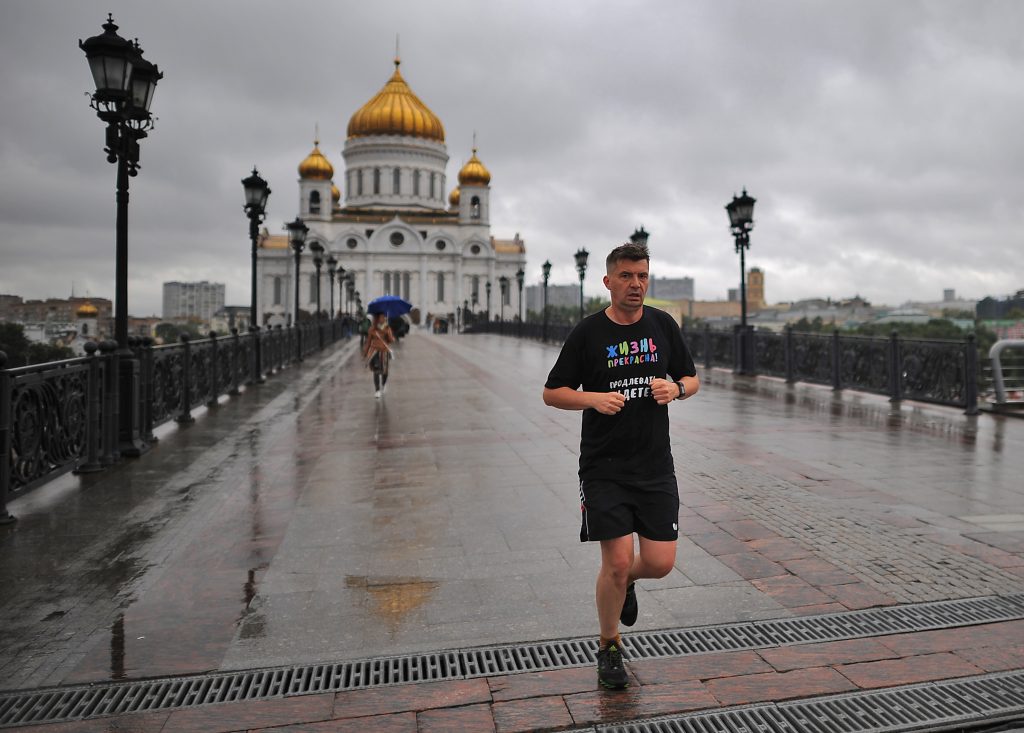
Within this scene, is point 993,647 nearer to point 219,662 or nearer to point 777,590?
point 777,590

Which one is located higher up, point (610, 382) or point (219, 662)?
point (610, 382)

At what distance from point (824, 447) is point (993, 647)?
5.44 metres

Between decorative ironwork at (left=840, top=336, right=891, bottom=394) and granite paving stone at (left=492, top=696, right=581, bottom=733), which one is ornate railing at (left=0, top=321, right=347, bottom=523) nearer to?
A: granite paving stone at (left=492, top=696, right=581, bottom=733)

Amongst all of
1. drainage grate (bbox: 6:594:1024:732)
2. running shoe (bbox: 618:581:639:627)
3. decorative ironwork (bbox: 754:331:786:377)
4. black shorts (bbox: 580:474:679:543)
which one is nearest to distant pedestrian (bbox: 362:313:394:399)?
decorative ironwork (bbox: 754:331:786:377)

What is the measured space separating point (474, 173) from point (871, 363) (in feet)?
268

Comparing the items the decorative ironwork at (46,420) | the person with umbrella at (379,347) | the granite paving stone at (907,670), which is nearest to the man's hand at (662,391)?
the granite paving stone at (907,670)

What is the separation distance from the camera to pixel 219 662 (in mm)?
3484

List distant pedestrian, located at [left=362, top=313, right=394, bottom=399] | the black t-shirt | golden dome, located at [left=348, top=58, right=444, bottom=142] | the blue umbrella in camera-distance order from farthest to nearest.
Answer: golden dome, located at [left=348, top=58, right=444, bottom=142] → the blue umbrella → distant pedestrian, located at [left=362, top=313, right=394, bottom=399] → the black t-shirt

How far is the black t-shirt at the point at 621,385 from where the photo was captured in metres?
3.17

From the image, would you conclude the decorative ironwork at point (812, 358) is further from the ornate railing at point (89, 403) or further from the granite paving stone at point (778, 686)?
the granite paving stone at point (778, 686)

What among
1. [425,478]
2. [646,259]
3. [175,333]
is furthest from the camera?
[175,333]

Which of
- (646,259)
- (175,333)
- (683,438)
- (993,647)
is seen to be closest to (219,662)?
(646,259)

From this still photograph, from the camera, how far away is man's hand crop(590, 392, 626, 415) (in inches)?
120

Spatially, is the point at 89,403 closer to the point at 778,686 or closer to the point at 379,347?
the point at 379,347
